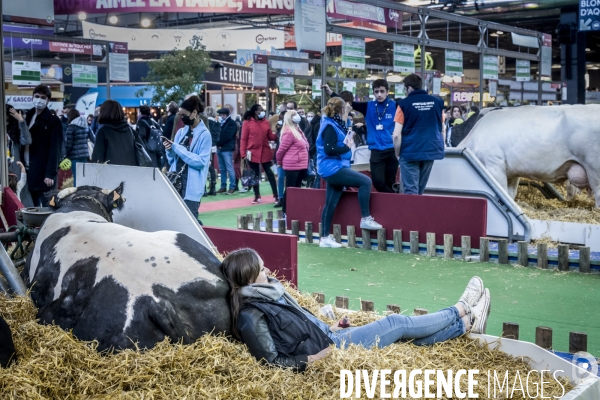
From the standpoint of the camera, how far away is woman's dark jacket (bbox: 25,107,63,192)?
915cm

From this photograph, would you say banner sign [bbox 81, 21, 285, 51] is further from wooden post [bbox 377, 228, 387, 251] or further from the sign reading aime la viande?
wooden post [bbox 377, 228, 387, 251]

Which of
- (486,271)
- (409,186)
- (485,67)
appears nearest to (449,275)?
(486,271)

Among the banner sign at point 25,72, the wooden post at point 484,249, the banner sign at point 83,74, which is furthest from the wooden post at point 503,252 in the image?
the banner sign at point 83,74

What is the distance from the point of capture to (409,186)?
939 centimetres

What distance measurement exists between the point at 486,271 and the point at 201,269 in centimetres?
465

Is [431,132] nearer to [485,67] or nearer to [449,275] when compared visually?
[449,275]

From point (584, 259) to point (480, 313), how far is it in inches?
136

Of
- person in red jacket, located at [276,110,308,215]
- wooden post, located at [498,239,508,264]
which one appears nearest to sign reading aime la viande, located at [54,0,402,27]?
person in red jacket, located at [276,110,308,215]

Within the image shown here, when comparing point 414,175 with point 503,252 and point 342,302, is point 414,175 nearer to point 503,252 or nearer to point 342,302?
point 503,252

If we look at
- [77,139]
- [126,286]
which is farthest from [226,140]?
[126,286]

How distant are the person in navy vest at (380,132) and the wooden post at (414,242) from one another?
1.21 m

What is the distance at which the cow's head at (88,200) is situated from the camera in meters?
5.23

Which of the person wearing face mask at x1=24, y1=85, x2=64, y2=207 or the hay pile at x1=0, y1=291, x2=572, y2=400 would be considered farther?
the person wearing face mask at x1=24, y1=85, x2=64, y2=207

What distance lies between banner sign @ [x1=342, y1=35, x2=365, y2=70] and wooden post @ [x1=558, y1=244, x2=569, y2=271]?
505cm
